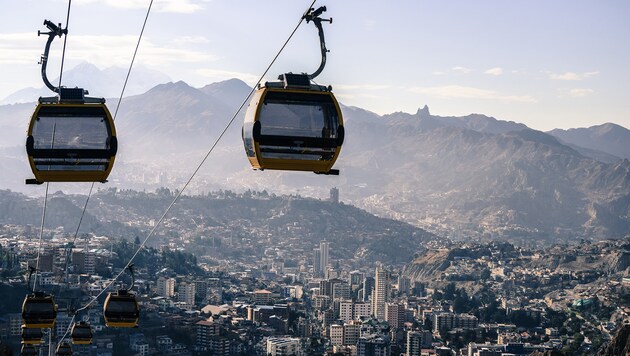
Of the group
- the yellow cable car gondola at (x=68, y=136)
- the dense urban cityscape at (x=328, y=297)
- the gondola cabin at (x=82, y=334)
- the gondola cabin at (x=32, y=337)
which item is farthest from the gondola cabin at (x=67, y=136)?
the dense urban cityscape at (x=328, y=297)

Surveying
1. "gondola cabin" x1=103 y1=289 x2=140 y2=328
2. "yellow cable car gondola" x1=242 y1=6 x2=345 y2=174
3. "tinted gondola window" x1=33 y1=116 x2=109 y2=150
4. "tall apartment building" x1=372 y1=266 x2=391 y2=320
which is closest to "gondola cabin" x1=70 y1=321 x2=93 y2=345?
"gondola cabin" x1=103 y1=289 x2=140 y2=328

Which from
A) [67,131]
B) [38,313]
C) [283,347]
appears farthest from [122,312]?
[283,347]

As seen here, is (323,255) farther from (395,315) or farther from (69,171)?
(69,171)

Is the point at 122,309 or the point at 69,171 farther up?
the point at 69,171

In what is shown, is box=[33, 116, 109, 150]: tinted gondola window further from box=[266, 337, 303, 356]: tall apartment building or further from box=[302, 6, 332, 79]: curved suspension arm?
box=[266, 337, 303, 356]: tall apartment building

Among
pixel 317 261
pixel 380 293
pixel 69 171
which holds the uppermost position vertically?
pixel 69 171

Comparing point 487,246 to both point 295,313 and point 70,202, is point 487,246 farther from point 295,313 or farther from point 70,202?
point 295,313

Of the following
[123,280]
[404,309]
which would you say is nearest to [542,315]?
[404,309]
